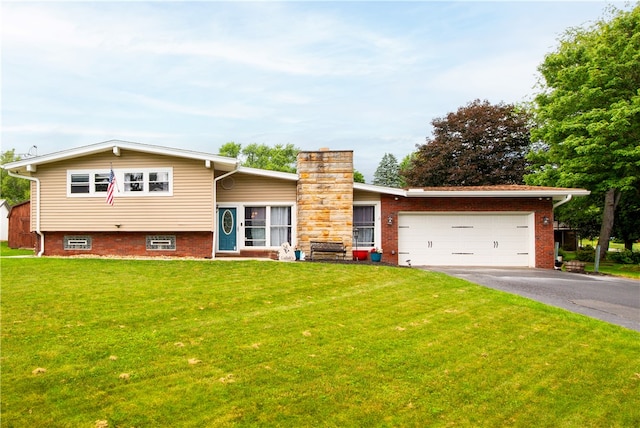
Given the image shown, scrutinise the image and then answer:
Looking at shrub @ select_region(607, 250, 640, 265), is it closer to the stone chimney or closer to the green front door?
the stone chimney

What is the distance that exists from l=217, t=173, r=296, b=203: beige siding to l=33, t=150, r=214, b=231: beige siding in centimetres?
139

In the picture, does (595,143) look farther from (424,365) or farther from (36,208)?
(36,208)

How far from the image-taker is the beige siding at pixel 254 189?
15.8 m

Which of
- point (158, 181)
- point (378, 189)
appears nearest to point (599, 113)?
point (378, 189)

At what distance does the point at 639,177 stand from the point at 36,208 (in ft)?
82.2

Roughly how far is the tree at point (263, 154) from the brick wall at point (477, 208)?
39.4 m

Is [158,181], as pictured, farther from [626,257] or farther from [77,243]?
[626,257]

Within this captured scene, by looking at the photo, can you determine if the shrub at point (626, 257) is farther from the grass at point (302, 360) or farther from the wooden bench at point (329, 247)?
the grass at point (302, 360)

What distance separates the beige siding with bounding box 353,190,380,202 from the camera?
1570 cm

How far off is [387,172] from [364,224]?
3937cm

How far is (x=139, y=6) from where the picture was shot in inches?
466

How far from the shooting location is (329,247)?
1481 centimetres

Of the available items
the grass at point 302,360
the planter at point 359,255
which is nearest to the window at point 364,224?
the planter at point 359,255

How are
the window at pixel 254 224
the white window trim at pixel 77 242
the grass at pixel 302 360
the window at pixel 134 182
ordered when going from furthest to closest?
the window at pixel 254 224 → the white window trim at pixel 77 242 → the window at pixel 134 182 → the grass at pixel 302 360
